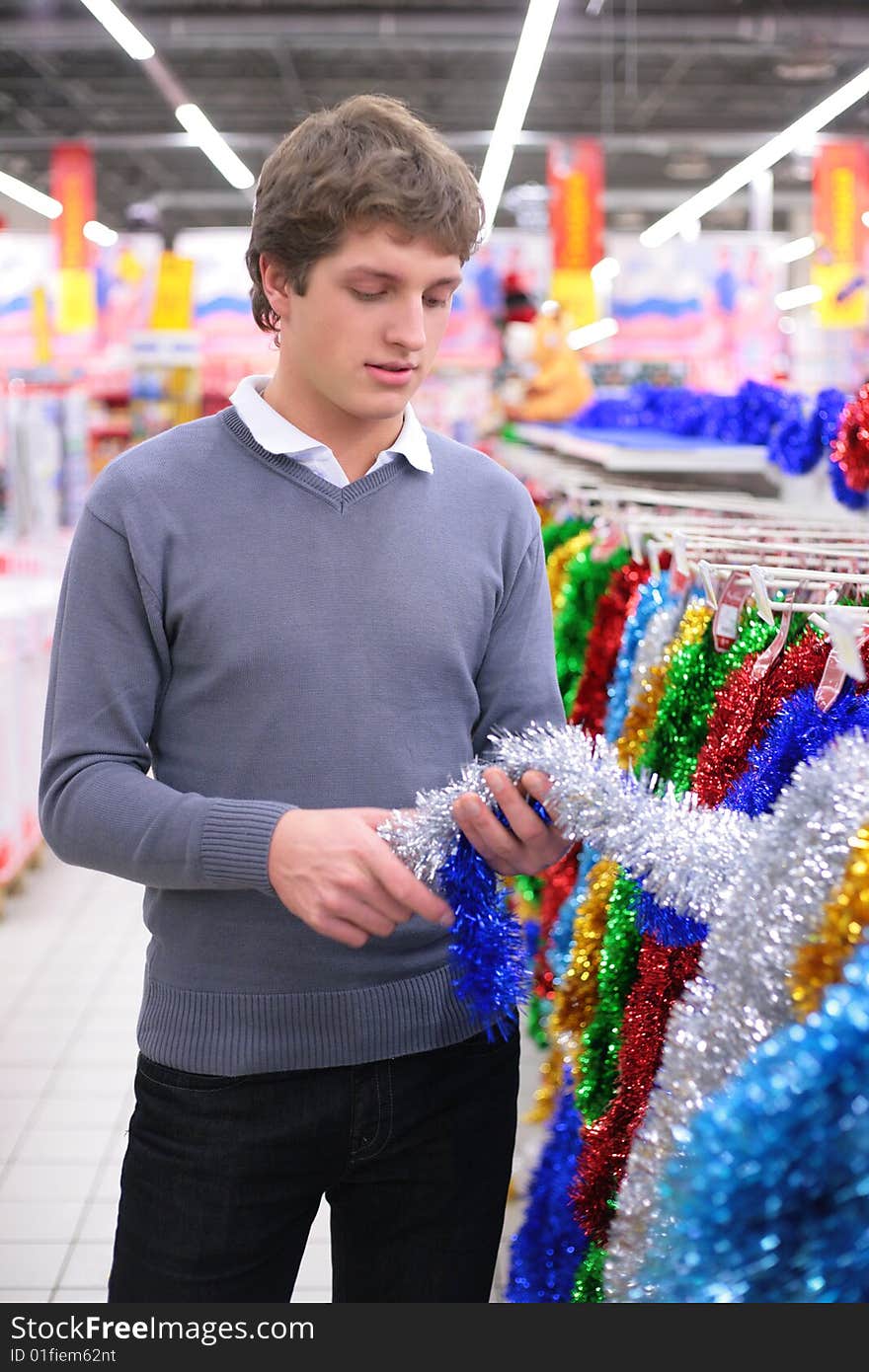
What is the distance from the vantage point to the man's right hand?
113 cm

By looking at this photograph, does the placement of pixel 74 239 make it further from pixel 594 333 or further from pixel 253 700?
pixel 253 700

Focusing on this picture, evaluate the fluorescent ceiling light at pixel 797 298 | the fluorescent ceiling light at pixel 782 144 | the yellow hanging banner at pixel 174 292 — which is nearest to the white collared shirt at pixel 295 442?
the fluorescent ceiling light at pixel 782 144

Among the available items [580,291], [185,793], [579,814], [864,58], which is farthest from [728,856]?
[864,58]

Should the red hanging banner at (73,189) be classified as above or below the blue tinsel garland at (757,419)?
above

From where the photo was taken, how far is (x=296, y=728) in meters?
1.35

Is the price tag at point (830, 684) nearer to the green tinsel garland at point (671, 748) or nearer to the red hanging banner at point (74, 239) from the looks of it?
the green tinsel garland at point (671, 748)

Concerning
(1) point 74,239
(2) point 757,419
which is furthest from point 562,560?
(1) point 74,239

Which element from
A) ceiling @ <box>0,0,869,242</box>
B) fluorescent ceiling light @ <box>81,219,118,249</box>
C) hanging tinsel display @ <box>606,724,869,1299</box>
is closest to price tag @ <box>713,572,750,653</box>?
hanging tinsel display @ <box>606,724,869,1299</box>

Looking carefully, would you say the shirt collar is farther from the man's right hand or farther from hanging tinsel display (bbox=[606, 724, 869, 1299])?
hanging tinsel display (bbox=[606, 724, 869, 1299])

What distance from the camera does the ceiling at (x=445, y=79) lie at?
12.0 m

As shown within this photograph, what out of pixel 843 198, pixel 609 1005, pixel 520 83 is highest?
pixel 520 83

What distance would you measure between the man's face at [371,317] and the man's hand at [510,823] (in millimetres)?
409

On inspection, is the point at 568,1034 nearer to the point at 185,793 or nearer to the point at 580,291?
the point at 185,793

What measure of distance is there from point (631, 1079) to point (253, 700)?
0.51 meters
